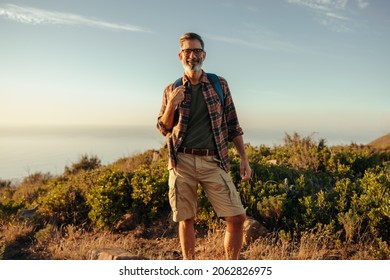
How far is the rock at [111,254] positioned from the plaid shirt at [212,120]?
Result: 1531 millimetres

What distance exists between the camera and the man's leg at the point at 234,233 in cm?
434

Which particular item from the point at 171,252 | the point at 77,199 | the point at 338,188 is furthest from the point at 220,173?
the point at 77,199

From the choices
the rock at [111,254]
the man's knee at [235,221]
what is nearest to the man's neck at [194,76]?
the man's knee at [235,221]

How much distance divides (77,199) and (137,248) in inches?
88.0

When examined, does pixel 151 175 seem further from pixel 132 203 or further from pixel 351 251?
pixel 351 251

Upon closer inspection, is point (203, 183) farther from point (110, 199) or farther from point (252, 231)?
point (110, 199)

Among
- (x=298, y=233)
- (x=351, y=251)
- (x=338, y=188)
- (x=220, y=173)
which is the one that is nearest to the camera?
(x=220, y=173)

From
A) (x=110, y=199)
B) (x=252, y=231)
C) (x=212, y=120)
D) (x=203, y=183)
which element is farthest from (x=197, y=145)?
(x=110, y=199)

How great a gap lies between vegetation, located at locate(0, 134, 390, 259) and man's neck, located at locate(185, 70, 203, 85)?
2466 mm

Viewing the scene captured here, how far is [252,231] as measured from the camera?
588 centimetres

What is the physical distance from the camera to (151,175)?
292 inches

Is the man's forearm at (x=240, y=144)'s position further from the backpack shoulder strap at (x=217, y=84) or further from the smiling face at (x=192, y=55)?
the smiling face at (x=192, y=55)

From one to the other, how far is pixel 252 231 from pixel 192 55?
115 inches

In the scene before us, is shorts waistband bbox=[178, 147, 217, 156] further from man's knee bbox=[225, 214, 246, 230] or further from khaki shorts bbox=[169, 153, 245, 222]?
man's knee bbox=[225, 214, 246, 230]
